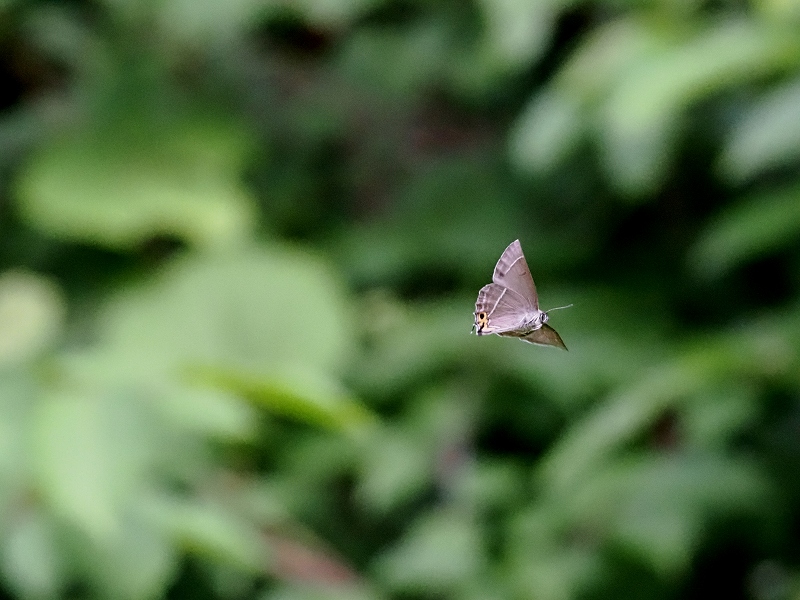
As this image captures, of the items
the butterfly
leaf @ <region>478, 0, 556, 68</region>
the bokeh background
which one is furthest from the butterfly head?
leaf @ <region>478, 0, 556, 68</region>

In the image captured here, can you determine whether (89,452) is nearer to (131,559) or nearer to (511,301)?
(131,559)

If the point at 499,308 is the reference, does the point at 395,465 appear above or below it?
above

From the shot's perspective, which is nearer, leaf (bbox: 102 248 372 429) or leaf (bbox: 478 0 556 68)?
leaf (bbox: 478 0 556 68)

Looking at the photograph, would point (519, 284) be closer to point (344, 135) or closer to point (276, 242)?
point (276, 242)

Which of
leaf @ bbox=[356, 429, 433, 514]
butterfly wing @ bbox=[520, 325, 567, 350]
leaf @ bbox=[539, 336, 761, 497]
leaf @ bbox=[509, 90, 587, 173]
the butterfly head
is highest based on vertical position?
leaf @ bbox=[509, 90, 587, 173]

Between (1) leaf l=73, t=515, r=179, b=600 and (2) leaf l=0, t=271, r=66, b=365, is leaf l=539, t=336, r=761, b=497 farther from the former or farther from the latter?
(2) leaf l=0, t=271, r=66, b=365

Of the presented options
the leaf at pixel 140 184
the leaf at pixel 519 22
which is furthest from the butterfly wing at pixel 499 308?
the leaf at pixel 140 184

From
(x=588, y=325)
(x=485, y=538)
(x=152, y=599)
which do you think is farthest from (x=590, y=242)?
(x=152, y=599)

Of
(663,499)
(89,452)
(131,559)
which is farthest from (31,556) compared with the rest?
(663,499)
